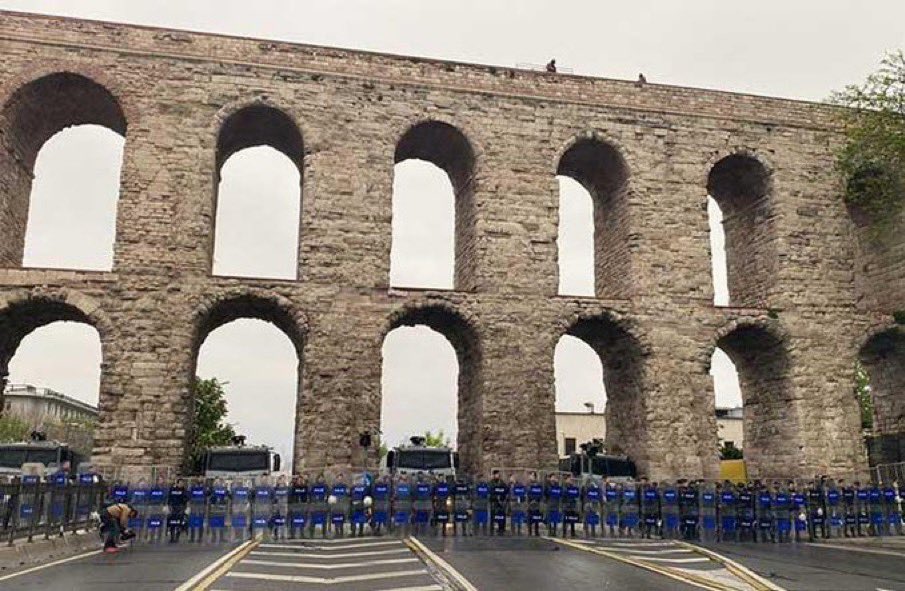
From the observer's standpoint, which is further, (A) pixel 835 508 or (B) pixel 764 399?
(B) pixel 764 399

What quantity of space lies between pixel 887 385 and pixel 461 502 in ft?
58.1

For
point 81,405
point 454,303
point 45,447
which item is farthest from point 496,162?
point 81,405

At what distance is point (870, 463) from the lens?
94.8ft

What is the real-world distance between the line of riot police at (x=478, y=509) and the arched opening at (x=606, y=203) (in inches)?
322

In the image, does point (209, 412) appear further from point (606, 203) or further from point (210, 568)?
point (210, 568)

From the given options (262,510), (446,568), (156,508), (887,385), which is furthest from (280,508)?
(887,385)

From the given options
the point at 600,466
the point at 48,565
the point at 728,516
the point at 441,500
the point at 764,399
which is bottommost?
the point at 48,565

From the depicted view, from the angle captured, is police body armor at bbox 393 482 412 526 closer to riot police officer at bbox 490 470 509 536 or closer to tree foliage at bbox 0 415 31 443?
riot police officer at bbox 490 470 509 536

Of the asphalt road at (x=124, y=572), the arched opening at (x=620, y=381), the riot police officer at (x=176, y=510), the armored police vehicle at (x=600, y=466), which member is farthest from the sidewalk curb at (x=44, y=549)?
the arched opening at (x=620, y=381)

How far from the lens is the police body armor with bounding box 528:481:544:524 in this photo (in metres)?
19.9

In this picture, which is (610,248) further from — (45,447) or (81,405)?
(81,405)

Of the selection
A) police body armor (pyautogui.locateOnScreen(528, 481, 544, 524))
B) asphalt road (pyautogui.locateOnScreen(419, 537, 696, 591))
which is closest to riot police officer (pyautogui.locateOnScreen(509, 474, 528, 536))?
police body armor (pyautogui.locateOnScreen(528, 481, 544, 524))

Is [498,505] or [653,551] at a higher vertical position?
[498,505]

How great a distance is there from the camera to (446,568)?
12062 millimetres
